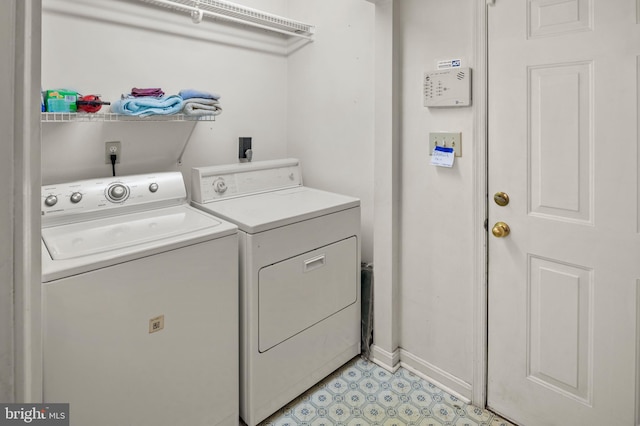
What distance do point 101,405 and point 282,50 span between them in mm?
2343

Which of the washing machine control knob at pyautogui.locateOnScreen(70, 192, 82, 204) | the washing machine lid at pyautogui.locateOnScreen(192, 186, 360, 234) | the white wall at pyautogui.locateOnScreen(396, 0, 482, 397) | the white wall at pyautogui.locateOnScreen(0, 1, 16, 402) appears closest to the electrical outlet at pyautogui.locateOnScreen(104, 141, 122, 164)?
the washing machine control knob at pyautogui.locateOnScreen(70, 192, 82, 204)

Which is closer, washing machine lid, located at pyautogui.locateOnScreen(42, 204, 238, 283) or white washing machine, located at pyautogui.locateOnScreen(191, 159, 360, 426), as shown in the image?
washing machine lid, located at pyautogui.locateOnScreen(42, 204, 238, 283)

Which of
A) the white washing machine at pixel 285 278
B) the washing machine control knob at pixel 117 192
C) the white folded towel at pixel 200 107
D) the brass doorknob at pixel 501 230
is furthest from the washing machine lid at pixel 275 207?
the brass doorknob at pixel 501 230

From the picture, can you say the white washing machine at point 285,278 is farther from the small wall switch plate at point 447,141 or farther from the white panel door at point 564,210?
the white panel door at point 564,210

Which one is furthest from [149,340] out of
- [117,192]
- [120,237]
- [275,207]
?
[275,207]

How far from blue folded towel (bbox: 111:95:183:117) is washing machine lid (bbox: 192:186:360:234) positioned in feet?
1.69

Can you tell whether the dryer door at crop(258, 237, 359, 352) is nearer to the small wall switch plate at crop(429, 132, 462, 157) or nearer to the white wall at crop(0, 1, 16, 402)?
the small wall switch plate at crop(429, 132, 462, 157)

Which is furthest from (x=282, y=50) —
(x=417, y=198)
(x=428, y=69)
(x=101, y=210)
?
(x=101, y=210)

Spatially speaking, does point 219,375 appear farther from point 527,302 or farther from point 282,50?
point 282,50

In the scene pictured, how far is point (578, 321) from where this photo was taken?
1619 mm

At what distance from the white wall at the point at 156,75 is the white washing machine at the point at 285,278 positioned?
30 cm

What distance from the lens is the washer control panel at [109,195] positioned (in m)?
1.71

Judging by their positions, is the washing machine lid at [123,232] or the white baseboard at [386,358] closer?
the washing machine lid at [123,232]

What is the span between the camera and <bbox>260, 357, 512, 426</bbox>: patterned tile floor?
1.90m
